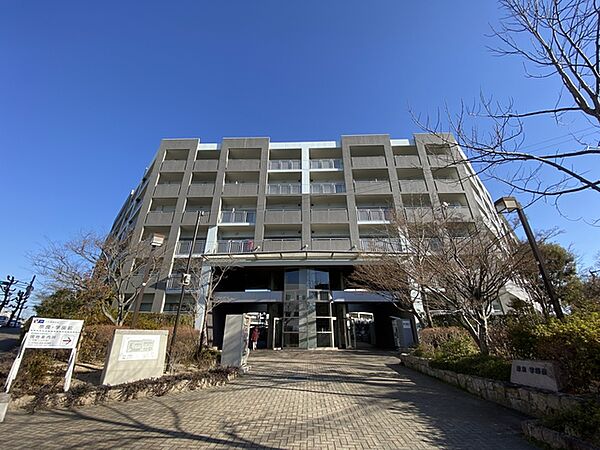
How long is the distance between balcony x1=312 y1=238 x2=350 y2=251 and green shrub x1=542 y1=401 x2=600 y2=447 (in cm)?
1596

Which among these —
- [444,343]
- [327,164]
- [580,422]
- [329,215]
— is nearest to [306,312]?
[329,215]

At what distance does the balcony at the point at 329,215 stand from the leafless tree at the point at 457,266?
8585 mm

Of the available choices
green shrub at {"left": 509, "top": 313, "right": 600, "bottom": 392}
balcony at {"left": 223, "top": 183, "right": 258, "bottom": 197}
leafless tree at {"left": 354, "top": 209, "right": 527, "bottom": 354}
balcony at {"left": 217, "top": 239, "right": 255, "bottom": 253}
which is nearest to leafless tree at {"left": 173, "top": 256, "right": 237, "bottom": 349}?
balcony at {"left": 217, "top": 239, "right": 255, "bottom": 253}

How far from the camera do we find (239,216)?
72.6ft

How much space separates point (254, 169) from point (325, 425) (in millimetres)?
21758

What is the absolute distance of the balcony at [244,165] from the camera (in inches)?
955

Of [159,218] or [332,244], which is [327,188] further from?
[159,218]

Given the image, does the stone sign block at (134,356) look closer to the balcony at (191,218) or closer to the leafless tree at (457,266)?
the leafless tree at (457,266)

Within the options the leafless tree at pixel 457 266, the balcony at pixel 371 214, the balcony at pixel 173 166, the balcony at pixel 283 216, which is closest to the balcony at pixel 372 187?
the balcony at pixel 371 214

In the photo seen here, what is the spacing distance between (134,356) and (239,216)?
15.8 meters

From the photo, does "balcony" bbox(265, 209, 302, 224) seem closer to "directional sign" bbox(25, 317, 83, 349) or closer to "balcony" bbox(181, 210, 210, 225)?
"balcony" bbox(181, 210, 210, 225)

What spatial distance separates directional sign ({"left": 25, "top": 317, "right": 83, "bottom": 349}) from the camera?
18.4 feet

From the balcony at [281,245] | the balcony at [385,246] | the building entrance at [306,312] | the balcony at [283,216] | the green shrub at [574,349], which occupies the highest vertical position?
the balcony at [283,216]

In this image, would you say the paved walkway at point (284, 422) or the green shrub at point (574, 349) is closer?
the paved walkway at point (284, 422)
